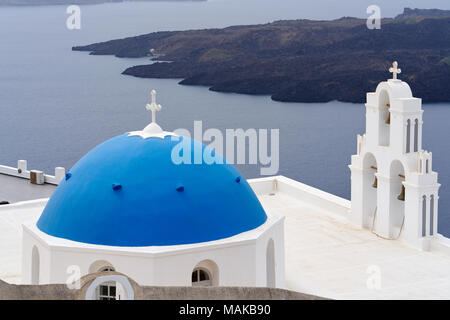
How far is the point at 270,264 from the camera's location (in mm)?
20406

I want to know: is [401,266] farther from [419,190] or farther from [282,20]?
[282,20]

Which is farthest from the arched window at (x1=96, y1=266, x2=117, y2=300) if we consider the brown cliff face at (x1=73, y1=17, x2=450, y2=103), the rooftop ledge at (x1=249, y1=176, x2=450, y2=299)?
the brown cliff face at (x1=73, y1=17, x2=450, y2=103)

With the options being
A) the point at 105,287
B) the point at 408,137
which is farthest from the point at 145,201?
the point at 408,137

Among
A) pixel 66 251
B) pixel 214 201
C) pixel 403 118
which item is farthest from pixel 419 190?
pixel 66 251

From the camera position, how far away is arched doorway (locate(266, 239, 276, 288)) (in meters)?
20.3

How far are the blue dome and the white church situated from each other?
0.08 ft

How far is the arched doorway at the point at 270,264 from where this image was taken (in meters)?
20.3

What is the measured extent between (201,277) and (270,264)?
195cm

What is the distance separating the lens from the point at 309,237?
26406 mm

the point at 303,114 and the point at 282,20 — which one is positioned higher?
the point at 282,20

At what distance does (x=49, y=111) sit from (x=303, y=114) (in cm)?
2820

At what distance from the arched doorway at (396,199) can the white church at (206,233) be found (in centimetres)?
4
